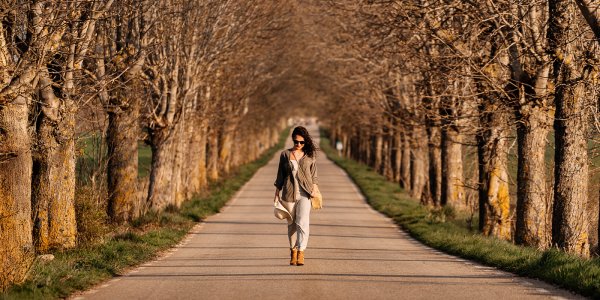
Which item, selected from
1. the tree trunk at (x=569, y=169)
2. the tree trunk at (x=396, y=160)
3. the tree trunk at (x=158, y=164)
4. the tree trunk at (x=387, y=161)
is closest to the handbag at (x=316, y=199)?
the tree trunk at (x=569, y=169)

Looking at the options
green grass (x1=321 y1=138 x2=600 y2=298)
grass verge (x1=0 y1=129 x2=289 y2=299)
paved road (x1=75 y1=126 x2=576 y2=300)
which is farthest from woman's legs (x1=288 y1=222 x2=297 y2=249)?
green grass (x1=321 y1=138 x2=600 y2=298)

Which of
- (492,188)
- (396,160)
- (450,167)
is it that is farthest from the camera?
(396,160)

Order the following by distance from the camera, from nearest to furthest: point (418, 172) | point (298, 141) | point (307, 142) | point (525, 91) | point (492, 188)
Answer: point (298, 141) → point (307, 142) → point (525, 91) → point (492, 188) → point (418, 172)

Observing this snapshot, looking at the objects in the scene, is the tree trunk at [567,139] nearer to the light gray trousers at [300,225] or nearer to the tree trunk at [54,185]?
the light gray trousers at [300,225]

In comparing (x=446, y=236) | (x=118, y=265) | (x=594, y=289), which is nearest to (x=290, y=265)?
(x=118, y=265)

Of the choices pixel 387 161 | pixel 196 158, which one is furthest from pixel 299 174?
pixel 387 161

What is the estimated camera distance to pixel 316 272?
1389 centimetres

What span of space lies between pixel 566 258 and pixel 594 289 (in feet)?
8.72

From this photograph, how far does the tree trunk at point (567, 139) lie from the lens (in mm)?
17422

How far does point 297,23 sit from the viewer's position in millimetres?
45188

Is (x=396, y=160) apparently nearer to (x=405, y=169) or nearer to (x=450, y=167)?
(x=405, y=169)

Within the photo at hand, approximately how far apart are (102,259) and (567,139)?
7889mm

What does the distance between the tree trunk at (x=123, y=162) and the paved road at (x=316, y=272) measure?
1878mm

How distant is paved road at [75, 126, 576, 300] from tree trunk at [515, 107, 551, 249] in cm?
209
